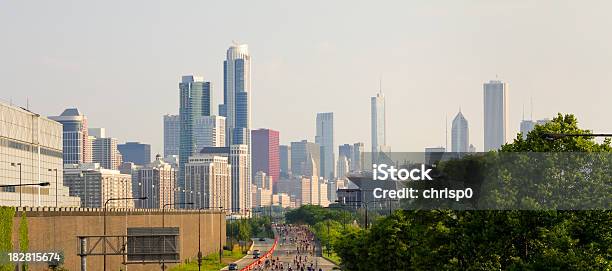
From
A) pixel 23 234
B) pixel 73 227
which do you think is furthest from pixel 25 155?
pixel 23 234

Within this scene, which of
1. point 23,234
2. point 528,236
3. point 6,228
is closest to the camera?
point 528,236

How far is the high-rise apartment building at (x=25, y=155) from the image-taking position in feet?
540

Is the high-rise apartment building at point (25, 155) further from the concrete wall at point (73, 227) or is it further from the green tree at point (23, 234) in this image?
the green tree at point (23, 234)

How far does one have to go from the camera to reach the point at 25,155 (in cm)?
18025

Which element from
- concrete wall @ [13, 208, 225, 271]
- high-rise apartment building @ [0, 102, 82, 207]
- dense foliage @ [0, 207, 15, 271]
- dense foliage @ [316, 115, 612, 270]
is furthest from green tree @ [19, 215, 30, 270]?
high-rise apartment building @ [0, 102, 82, 207]

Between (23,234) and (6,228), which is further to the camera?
(23,234)

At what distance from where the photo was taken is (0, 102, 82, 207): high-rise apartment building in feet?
540

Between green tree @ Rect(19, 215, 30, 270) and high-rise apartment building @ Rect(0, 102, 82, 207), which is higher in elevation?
high-rise apartment building @ Rect(0, 102, 82, 207)

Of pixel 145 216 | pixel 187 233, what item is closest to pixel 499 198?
pixel 145 216

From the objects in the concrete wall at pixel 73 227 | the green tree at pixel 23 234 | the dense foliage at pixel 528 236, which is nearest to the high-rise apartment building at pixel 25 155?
the concrete wall at pixel 73 227

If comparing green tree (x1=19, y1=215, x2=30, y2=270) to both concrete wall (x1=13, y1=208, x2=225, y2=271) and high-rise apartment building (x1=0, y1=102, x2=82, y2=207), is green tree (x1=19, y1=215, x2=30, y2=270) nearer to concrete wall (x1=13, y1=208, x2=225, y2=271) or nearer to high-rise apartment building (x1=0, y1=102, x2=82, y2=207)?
concrete wall (x1=13, y1=208, x2=225, y2=271)

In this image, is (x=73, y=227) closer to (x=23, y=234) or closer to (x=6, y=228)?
(x=23, y=234)

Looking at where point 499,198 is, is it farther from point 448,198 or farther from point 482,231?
point 448,198

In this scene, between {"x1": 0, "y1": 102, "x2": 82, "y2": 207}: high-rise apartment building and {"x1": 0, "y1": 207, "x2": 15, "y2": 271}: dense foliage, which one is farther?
{"x1": 0, "y1": 102, "x2": 82, "y2": 207}: high-rise apartment building
